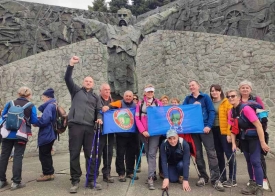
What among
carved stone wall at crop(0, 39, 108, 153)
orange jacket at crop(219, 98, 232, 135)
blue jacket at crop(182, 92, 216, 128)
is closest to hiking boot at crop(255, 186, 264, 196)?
orange jacket at crop(219, 98, 232, 135)

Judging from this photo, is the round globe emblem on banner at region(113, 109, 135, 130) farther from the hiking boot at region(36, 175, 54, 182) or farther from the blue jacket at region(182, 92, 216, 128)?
the hiking boot at region(36, 175, 54, 182)

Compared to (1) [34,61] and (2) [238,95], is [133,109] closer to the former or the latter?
(2) [238,95]

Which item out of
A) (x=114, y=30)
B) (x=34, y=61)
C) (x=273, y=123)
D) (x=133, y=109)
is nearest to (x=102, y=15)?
(x=34, y=61)

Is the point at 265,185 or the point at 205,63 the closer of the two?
the point at 265,185

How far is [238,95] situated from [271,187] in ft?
5.31

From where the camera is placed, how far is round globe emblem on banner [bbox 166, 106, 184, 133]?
450cm

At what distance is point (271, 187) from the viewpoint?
4.35 metres

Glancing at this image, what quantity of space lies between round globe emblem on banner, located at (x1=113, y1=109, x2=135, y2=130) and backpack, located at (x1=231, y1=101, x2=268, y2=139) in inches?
67.2

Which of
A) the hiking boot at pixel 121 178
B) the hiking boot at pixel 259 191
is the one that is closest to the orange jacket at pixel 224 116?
the hiking boot at pixel 259 191

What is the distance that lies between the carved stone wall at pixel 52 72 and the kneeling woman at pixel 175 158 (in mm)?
7449

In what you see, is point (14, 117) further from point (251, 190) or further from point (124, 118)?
point (251, 190)

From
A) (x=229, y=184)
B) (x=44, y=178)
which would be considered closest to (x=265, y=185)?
(x=229, y=184)

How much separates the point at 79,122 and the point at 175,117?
1.60 m

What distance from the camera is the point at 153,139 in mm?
4430
